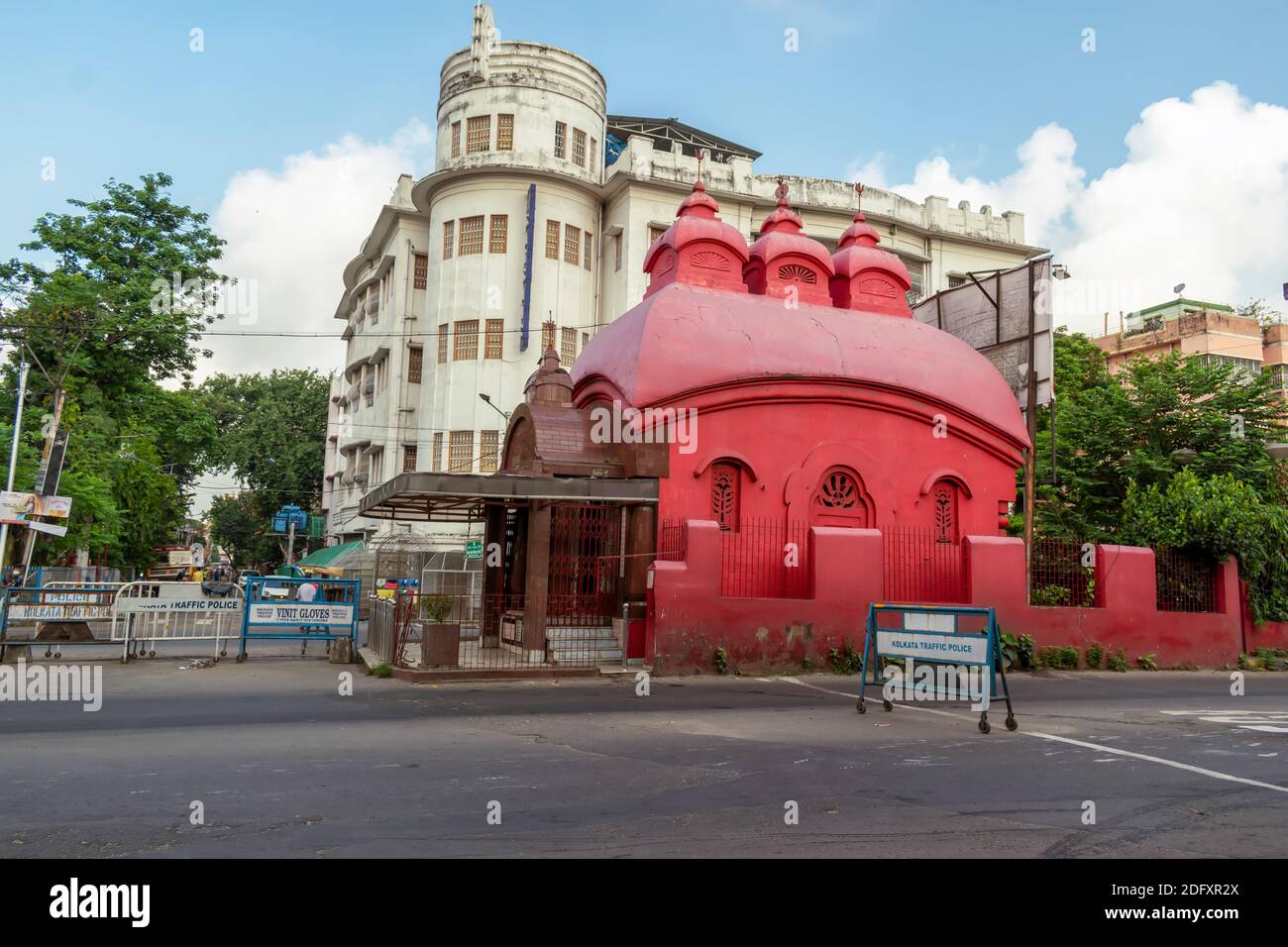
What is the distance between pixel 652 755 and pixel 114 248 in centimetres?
2734

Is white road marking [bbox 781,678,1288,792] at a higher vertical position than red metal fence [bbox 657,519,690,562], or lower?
lower

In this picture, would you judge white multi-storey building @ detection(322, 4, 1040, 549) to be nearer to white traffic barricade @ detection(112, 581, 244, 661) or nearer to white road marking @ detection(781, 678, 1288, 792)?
white traffic barricade @ detection(112, 581, 244, 661)

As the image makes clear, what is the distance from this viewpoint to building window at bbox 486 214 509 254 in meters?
30.8

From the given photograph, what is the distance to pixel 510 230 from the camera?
101 feet

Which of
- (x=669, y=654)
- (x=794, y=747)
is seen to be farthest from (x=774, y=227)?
(x=794, y=747)

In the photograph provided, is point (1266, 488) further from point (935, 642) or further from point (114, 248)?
point (114, 248)

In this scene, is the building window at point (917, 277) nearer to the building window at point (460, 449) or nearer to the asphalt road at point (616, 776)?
the building window at point (460, 449)

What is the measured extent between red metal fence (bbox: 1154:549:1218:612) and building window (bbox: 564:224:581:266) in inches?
826

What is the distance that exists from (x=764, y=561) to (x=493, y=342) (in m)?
18.0

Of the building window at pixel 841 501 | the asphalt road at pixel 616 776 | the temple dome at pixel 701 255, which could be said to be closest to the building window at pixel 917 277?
the temple dome at pixel 701 255

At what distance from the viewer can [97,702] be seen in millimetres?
9750

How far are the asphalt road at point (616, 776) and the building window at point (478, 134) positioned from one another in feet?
79.3

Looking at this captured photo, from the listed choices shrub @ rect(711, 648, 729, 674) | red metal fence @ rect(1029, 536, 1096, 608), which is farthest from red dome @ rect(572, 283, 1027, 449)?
shrub @ rect(711, 648, 729, 674)

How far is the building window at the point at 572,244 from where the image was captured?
3188 centimetres
